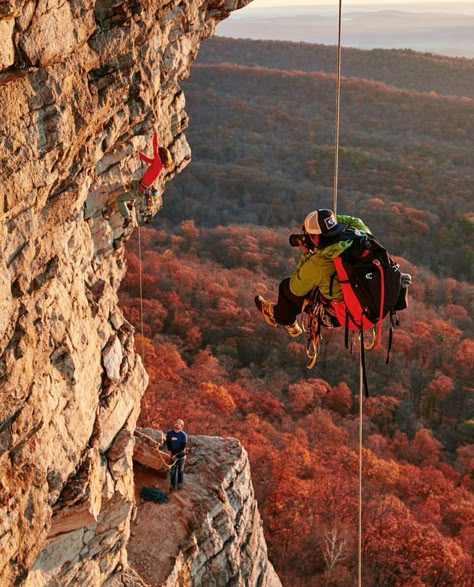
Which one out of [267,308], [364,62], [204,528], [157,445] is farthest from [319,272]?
[364,62]

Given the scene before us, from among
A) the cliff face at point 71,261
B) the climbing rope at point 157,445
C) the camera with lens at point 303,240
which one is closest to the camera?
the cliff face at point 71,261

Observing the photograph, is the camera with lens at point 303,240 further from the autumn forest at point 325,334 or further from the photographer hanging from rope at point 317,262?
the autumn forest at point 325,334

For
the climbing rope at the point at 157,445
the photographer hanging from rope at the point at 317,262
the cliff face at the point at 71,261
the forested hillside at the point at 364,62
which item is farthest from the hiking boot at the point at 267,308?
the forested hillside at the point at 364,62

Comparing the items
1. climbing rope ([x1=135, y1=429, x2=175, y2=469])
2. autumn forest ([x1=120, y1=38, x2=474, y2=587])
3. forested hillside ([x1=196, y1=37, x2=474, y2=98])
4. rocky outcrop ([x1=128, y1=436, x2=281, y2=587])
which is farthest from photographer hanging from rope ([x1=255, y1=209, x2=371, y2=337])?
forested hillside ([x1=196, y1=37, x2=474, y2=98])

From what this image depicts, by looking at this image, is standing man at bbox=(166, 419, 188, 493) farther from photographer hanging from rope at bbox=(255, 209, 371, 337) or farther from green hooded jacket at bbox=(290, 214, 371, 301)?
green hooded jacket at bbox=(290, 214, 371, 301)

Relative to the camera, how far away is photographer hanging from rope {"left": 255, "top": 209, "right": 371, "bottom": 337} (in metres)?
6.28

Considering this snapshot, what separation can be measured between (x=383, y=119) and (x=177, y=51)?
6752 centimetres

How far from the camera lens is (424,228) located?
48719mm

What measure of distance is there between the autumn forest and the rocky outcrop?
7660 mm

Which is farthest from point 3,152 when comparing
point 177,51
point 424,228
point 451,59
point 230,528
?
point 451,59

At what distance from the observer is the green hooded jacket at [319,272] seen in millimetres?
6273

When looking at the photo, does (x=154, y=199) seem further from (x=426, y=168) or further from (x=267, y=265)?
(x=426, y=168)

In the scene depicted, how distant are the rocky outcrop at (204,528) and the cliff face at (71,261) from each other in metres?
1.51

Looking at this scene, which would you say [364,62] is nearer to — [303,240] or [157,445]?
[157,445]
